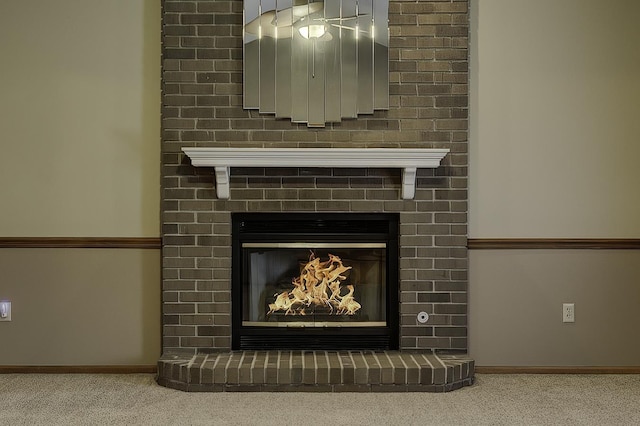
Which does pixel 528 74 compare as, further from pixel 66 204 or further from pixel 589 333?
pixel 66 204

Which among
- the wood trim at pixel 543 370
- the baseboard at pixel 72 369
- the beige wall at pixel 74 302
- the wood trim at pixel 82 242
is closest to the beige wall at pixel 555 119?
the wood trim at pixel 543 370

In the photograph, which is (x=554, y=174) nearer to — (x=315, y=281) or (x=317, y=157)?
(x=317, y=157)

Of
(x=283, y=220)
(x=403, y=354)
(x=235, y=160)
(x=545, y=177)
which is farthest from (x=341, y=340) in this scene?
(x=545, y=177)

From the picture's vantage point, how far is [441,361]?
11.9 ft

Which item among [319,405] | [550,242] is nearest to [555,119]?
[550,242]

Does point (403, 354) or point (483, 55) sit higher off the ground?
point (483, 55)

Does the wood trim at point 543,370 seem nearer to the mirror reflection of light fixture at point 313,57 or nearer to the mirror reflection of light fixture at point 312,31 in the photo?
the mirror reflection of light fixture at point 313,57

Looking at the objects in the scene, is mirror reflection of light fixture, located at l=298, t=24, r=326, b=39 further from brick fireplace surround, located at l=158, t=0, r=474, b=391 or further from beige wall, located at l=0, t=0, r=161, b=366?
beige wall, located at l=0, t=0, r=161, b=366

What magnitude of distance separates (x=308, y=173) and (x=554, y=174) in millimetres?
1342

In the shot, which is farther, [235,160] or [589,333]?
[589,333]

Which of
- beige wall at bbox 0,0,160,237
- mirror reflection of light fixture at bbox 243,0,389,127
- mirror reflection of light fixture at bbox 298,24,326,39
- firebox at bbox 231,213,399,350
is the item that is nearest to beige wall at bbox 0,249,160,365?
beige wall at bbox 0,0,160,237

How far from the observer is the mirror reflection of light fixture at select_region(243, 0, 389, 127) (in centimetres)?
375

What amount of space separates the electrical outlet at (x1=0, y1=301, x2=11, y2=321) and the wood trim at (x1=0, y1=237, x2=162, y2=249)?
317 mm

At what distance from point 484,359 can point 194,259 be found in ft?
5.49
